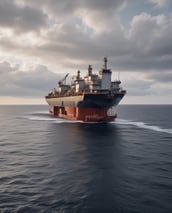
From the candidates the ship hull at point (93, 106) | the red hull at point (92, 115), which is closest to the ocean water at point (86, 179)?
the ship hull at point (93, 106)

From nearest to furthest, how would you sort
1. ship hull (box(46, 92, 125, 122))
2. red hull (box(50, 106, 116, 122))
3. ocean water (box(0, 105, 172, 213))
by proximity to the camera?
1. ocean water (box(0, 105, 172, 213))
2. ship hull (box(46, 92, 125, 122))
3. red hull (box(50, 106, 116, 122))

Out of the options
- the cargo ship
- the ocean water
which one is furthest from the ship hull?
the ocean water

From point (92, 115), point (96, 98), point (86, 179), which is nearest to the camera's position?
point (86, 179)

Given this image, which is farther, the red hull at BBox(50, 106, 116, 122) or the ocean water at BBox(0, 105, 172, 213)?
the red hull at BBox(50, 106, 116, 122)

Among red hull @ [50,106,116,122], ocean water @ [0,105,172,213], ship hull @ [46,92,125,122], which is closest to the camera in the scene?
ocean water @ [0,105,172,213]

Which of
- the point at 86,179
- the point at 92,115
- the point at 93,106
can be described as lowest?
the point at 86,179

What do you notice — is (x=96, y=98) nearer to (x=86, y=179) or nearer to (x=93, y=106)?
(x=93, y=106)

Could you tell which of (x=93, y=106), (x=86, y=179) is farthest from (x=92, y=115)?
(x=86, y=179)

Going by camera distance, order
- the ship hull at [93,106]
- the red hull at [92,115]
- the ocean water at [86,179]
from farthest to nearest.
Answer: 1. the red hull at [92,115]
2. the ship hull at [93,106]
3. the ocean water at [86,179]

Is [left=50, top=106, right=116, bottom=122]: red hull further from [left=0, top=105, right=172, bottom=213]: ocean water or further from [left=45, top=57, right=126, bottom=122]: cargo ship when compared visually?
[left=0, top=105, right=172, bottom=213]: ocean water

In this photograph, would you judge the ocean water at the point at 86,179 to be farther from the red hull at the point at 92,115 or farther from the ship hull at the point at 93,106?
the red hull at the point at 92,115

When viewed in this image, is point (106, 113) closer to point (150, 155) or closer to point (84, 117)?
point (84, 117)

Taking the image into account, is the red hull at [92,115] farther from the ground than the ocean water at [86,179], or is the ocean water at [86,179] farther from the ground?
the red hull at [92,115]

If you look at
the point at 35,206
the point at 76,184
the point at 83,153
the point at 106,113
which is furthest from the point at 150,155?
the point at 106,113
